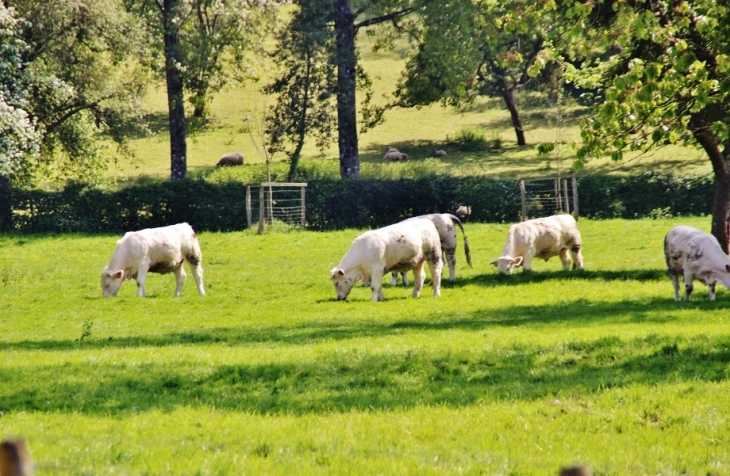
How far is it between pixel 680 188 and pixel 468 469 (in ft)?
131

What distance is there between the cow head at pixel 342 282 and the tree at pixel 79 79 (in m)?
26.1

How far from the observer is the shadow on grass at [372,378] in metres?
12.1

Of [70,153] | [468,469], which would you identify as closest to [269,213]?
[70,153]

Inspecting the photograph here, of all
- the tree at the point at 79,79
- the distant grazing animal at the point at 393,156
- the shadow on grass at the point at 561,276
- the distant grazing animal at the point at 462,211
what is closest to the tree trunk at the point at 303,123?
Result: the tree at the point at 79,79

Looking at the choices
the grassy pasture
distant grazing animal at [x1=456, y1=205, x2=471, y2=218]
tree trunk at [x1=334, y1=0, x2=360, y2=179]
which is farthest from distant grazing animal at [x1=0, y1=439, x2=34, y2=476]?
tree trunk at [x1=334, y1=0, x2=360, y2=179]

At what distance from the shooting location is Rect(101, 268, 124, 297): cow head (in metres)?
26.5

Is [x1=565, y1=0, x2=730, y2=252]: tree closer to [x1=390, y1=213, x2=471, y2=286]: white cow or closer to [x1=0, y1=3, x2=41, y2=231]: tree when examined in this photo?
[x1=390, y1=213, x2=471, y2=286]: white cow

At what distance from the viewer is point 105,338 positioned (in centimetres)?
1892

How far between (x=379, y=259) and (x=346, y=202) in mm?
21061

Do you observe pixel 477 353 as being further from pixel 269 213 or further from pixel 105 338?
pixel 269 213

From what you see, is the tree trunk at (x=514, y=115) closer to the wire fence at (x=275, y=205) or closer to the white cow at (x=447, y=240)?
the wire fence at (x=275, y=205)

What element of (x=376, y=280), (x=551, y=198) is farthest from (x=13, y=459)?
(x=551, y=198)

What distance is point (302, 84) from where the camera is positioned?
183 feet

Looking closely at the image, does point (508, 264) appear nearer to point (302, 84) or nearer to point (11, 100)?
point (11, 100)
